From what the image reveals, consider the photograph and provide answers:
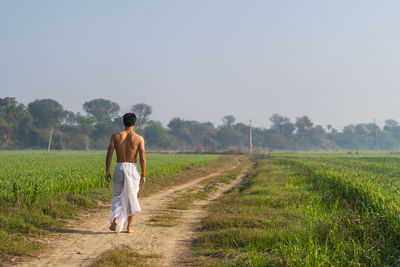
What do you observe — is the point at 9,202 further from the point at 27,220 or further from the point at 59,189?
the point at 59,189

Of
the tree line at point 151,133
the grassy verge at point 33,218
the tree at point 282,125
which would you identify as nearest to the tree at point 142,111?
the tree line at point 151,133

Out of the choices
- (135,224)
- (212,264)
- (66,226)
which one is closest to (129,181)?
(135,224)

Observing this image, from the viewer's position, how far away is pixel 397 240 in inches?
229

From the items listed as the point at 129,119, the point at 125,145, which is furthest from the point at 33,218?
the point at 129,119

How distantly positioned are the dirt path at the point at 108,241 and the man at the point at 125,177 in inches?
16.8

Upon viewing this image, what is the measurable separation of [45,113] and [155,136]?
3466cm

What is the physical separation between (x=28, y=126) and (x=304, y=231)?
105 metres

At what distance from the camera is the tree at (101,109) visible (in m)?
125

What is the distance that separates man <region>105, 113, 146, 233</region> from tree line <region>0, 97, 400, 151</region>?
75.7 metres

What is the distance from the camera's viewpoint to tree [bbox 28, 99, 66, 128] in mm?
107375

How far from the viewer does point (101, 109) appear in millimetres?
126312

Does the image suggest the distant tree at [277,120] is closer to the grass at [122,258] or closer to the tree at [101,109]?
the tree at [101,109]

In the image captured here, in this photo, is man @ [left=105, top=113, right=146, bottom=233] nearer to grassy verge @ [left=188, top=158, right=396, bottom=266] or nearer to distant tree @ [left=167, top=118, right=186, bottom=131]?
grassy verge @ [left=188, top=158, right=396, bottom=266]

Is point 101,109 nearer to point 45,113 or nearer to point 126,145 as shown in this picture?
point 45,113
